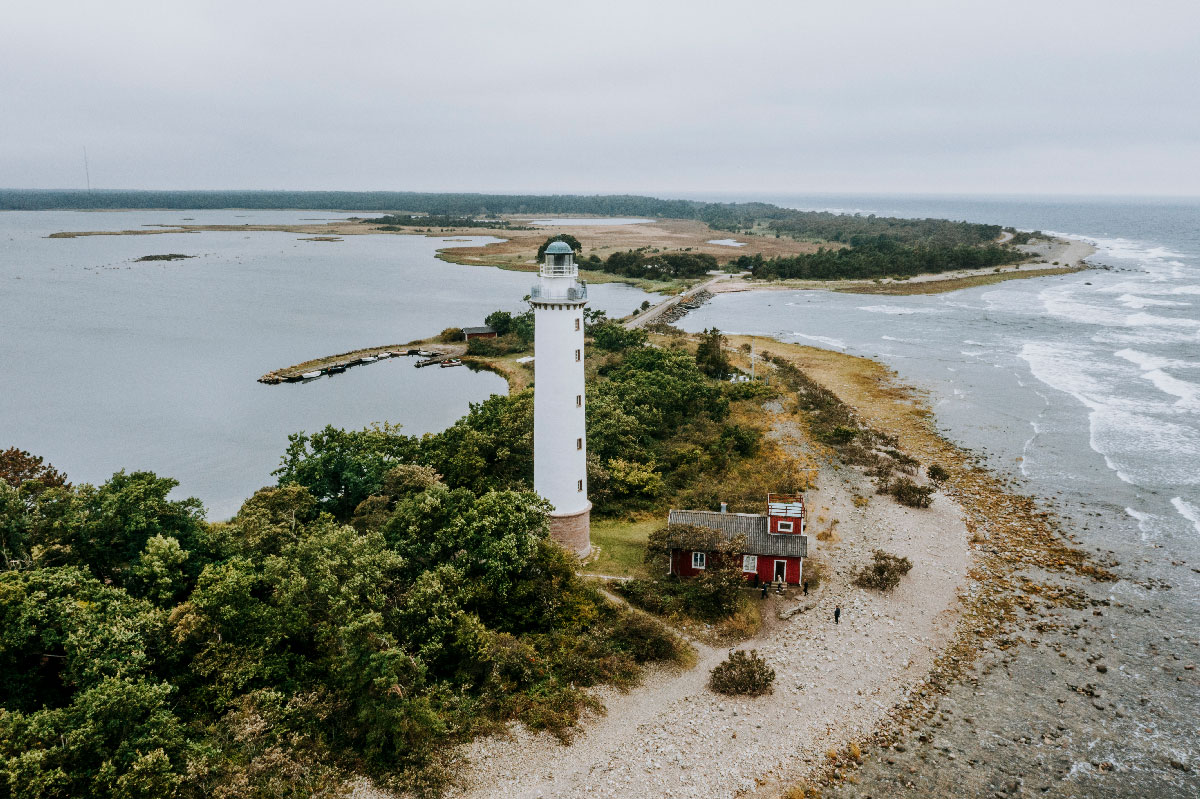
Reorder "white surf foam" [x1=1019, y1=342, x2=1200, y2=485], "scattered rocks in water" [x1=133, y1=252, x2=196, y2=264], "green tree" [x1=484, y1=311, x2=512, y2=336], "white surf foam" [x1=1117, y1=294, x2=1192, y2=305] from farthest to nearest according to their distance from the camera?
"scattered rocks in water" [x1=133, y1=252, x2=196, y2=264], "white surf foam" [x1=1117, y1=294, x2=1192, y2=305], "green tree" [x1=484, y1=311, x2=512, y2=336], "white surf foam" [x1=1019, y1=342, x2=1200, y2=485]

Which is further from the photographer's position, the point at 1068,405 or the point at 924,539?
the point at 1068,405

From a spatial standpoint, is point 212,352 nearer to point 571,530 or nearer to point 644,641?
point 571,530

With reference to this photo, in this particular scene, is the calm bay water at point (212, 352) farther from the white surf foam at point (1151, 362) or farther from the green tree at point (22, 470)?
the white surf foam at point (1151, 362)

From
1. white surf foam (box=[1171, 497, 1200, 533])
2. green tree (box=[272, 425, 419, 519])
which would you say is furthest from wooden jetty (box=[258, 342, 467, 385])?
white surf foam (box=[1171, 497, 1200, 533])

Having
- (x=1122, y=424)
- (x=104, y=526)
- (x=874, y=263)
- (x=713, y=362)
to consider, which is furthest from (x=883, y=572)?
(x=874, y=263)

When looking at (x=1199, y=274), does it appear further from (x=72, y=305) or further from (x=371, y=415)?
(x=72, y=305)

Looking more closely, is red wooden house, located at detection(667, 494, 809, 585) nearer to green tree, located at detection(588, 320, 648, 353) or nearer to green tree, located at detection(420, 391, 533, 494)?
green tree, located at detection(420, 391, 533, 494)

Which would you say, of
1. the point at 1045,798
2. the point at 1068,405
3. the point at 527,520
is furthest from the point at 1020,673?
the point at 1068,405
